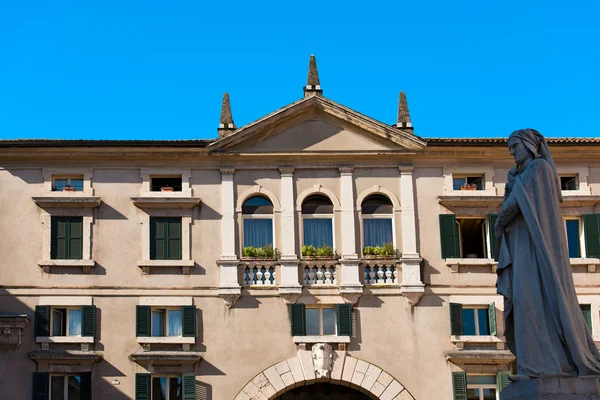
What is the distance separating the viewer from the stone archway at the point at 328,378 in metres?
31.2

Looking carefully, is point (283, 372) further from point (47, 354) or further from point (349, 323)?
point (47, 354)

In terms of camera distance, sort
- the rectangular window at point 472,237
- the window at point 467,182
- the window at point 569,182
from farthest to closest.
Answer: the window at point 569,182 < the window at point 467,182 < the rectangular window at point 472,237

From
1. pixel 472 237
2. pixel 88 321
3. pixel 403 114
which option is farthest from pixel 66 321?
pixel 472 237

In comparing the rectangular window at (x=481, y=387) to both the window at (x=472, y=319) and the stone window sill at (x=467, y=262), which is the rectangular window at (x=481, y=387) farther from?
the stone window sill at (x=467, y=262)

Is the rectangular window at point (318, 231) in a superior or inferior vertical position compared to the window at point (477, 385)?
superior

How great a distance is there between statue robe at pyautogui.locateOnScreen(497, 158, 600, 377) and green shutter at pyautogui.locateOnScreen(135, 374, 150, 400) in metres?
19.9

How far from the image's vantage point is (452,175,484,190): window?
109 ft

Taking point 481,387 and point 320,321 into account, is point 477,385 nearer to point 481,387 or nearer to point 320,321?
point 481,387

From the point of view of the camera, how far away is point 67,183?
3284cm

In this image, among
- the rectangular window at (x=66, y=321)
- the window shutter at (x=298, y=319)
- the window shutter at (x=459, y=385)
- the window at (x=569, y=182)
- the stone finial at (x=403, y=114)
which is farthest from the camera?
the stone finial at (x=403, y=114)

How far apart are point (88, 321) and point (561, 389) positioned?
2183cm

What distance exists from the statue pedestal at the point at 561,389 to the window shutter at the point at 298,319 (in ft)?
65.5

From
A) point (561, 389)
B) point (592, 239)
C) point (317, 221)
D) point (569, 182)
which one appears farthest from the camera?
point (569, 182)

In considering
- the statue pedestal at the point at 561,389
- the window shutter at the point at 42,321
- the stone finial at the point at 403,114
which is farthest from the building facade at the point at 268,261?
the statue pedestal at the point at 561,389
